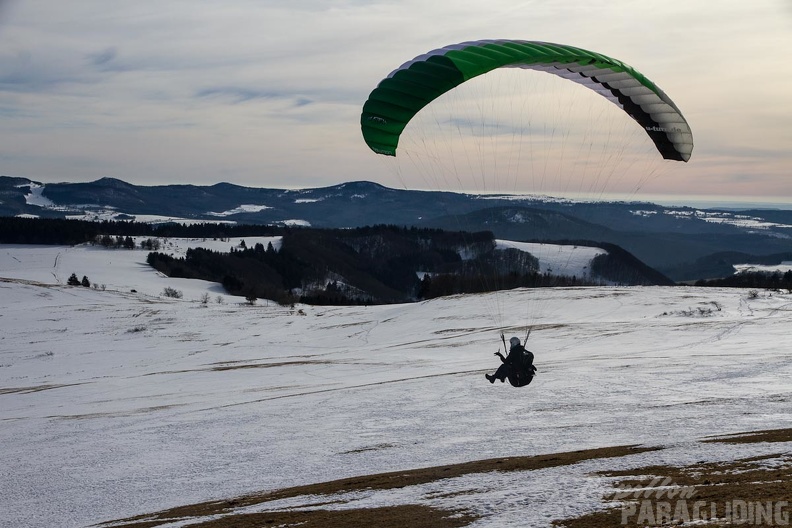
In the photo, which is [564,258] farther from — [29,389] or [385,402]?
[385,402]

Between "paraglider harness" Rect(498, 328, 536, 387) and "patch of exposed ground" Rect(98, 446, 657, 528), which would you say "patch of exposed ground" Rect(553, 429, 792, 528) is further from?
"paraglider harness" Rect(498, 328, 536, 387)

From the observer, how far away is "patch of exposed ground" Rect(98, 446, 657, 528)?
10.2 meters

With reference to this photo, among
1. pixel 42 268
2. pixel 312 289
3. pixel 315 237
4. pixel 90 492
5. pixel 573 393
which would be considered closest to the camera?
pixel 90 492

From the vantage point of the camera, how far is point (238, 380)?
32.6 m

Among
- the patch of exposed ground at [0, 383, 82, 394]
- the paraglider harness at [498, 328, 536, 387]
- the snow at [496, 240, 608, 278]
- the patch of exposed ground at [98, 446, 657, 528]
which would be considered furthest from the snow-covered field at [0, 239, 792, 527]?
the snow at [496, 240, 608, 278]

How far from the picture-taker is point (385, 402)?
23.2m

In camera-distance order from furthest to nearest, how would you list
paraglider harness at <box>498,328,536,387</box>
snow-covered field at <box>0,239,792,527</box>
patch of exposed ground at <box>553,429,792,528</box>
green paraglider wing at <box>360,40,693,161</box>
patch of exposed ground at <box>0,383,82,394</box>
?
patch of exposed ground at <box>0,383,82,394</box> < paraglider harness at <box>498,328,536,387</box> < green paraglider wing at <box>360,40,693,161</box> < snow-covered field at <box>0,239,792,527</box> < patch of exposed ground at <box>553,429,792,528</box>

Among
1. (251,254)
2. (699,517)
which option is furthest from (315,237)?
(699,517)

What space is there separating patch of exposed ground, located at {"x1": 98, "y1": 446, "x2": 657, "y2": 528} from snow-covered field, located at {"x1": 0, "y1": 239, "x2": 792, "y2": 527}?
1.79ft

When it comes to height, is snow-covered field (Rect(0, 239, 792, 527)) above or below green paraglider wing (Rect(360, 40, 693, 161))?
below

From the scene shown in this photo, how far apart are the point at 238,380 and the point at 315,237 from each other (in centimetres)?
16390

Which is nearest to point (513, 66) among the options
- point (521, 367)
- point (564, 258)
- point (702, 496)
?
point (521, 367)

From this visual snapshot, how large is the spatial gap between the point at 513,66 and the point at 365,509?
10.6 m

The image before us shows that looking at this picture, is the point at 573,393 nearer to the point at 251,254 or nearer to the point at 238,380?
the point at 238,380
